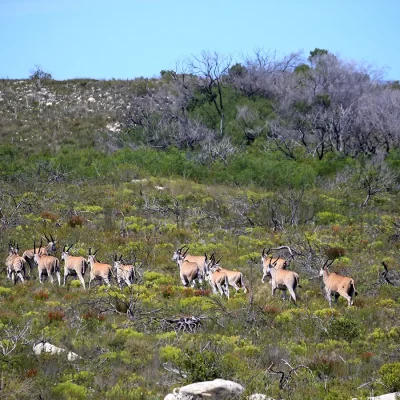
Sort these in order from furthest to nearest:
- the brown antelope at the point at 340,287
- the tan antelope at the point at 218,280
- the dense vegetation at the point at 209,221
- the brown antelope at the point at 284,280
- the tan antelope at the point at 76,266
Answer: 1. the tan antelope at the point at 76,266
2. the tan antelope at the point at 218,280
3. the brown antelope at the point at 284,280
4. the brown antelope at the point at 340,287
5. the dense vegetation at the point at 209,221

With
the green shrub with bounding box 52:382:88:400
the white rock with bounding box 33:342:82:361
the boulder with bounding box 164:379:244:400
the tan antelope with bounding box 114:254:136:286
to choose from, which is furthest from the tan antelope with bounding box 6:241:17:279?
the boulder with bounding box 164:379:244:400

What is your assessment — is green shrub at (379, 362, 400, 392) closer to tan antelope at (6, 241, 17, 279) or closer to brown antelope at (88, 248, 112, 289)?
brown antelope at (88, 248, 112, 289)

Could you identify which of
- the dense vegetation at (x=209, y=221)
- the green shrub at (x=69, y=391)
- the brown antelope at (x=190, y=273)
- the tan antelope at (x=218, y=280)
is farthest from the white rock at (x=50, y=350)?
the brown antelope at (x=190, y=273)

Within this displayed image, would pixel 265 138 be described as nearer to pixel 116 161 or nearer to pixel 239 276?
pixel 116 161

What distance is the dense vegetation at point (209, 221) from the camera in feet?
37.9

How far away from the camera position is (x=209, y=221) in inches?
1032

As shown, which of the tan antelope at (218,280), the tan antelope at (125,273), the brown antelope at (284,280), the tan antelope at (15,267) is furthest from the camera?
the tan antelope at (15,267)

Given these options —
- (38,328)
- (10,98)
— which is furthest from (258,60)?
(38,328)

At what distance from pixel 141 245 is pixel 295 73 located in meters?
38.7

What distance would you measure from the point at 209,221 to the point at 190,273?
26.3 ft

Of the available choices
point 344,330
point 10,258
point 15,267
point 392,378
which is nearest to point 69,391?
point 392,378

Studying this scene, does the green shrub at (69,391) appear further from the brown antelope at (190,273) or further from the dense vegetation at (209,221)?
the brown antelope at (190,273)

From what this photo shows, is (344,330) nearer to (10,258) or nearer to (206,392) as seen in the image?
(206,392)

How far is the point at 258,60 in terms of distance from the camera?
2224 inches
